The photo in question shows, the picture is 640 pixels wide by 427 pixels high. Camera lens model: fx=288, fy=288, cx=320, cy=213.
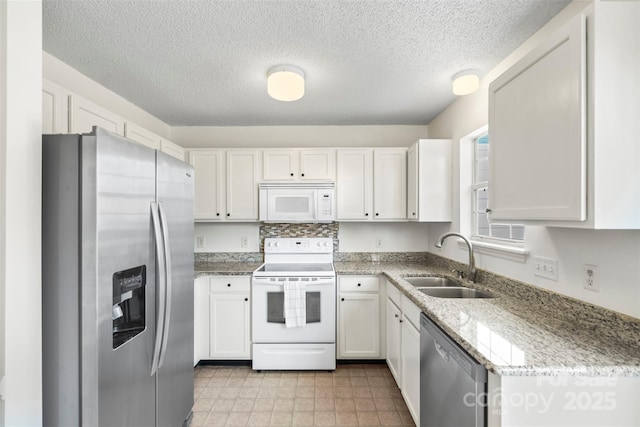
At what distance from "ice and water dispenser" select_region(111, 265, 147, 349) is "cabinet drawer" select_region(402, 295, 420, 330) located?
1.48 meters

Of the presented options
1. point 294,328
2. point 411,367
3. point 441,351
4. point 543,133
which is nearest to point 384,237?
point 294,328

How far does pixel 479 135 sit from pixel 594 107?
148cm

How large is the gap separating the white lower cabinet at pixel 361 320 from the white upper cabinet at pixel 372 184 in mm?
705

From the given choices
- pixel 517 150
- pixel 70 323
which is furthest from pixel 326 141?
pixel 70 323

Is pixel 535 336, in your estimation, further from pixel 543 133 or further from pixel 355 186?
pixel 355 186

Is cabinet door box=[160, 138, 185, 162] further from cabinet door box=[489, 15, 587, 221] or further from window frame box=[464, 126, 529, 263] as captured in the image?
window frame box=[464, 126, 529, 263]

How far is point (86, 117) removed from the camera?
171 cm

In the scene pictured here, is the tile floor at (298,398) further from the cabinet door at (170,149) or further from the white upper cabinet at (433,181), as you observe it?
the cabinet door at (170,149)

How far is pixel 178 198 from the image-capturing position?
5.45ft

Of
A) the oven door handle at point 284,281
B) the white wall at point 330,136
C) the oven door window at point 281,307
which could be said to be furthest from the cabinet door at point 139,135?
the oven door window at point 281,307

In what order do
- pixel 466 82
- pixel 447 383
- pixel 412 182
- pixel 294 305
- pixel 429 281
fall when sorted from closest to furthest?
pixel 447 383
pixel 466 82
pixel 429 281
pixel 294 305
pixel 412 182

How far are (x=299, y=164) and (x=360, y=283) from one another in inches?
52.8

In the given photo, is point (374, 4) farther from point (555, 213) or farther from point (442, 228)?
point (442, 228)

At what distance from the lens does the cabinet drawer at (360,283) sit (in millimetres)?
2668
